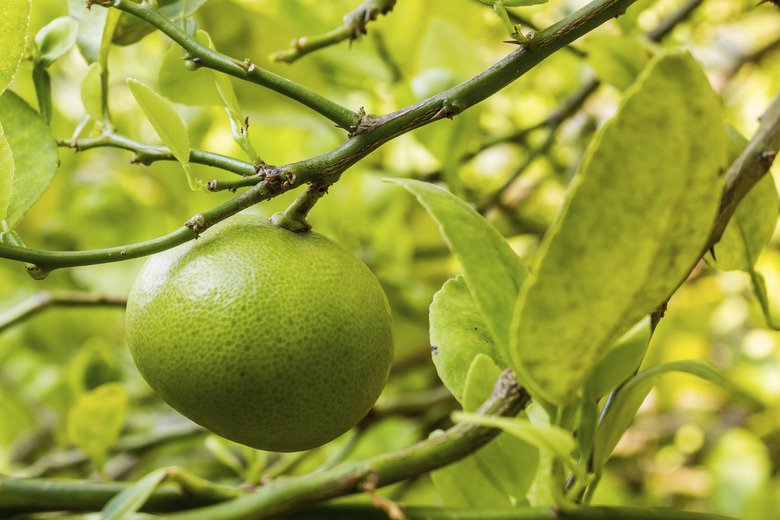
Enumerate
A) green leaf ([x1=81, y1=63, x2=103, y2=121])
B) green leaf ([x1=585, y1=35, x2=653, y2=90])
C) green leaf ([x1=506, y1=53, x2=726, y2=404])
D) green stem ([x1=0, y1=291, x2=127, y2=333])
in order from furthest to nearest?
green stem ([x1=0, y1=291, x2=127, y2=333]) < green leaf ([x1=585, y1=35, x2=653, y2=90]) < green leaf ([x1=81, y1=63, x2=103, y2=121]) < green leaf ([x1=506, y1=53, x2=726, y2=404])

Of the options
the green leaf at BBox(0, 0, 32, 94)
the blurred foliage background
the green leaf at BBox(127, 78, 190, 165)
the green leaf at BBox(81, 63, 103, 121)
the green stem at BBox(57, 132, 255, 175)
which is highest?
the green leaf at BBox(0, 0, 32, 94)

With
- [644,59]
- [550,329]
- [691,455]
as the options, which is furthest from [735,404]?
[550,329]

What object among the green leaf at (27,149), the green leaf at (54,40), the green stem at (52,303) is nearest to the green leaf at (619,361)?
the green leaf at (27,149)

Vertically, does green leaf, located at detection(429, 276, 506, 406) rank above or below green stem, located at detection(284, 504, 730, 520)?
above

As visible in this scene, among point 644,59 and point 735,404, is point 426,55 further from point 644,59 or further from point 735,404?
point 735,404

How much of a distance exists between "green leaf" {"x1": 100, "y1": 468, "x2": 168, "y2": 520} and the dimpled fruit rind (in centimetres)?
6

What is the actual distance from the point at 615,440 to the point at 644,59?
448 millimetres

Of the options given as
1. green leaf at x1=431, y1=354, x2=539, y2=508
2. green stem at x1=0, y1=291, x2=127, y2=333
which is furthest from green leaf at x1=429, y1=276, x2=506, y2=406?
green stem at x1=0, y1=291, x2=127, y2=333

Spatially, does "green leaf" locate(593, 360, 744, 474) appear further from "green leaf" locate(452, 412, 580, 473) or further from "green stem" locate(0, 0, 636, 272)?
"green stem" locate(0, 0, 636, 272)

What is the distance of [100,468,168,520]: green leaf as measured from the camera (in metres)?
0.40

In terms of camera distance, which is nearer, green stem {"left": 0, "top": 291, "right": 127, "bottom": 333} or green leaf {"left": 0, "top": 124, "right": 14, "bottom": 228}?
green leaf {"left": 0, "top": 124, "right": 14, "bottom": 228}

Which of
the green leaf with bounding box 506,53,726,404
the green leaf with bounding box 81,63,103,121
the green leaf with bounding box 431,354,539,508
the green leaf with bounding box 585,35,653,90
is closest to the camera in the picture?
the green leaf with bounding box 506,53,726,404

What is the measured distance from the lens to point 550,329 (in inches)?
13.6

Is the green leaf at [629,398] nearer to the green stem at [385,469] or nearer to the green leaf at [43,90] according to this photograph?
the green stem at [385,469]
